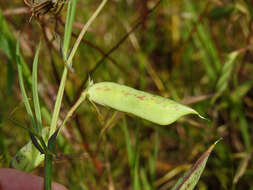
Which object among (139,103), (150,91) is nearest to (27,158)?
(139,103)

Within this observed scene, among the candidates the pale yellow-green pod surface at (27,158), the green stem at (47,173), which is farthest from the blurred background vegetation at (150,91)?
→ the green stem at (47,173)

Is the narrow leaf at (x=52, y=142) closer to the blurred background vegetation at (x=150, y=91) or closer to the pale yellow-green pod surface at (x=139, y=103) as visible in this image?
the pale yellow-green pod surface at (x=139, y=103)

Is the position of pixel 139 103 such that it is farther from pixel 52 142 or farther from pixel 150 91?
pixel 150 91

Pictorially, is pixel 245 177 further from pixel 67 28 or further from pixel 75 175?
pixel 67 28

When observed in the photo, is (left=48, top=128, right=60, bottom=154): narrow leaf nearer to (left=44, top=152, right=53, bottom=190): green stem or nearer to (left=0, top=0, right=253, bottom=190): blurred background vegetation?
(left=44, top=152, right=53, bottom=190): green stem

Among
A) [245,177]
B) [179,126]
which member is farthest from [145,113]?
[179,126]

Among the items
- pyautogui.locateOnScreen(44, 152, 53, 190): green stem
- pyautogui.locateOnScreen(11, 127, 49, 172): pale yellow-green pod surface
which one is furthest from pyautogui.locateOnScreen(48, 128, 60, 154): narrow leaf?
pyautogui.locateOnScreen(11, 127, 49, 172): pale yellow-green pod surface
